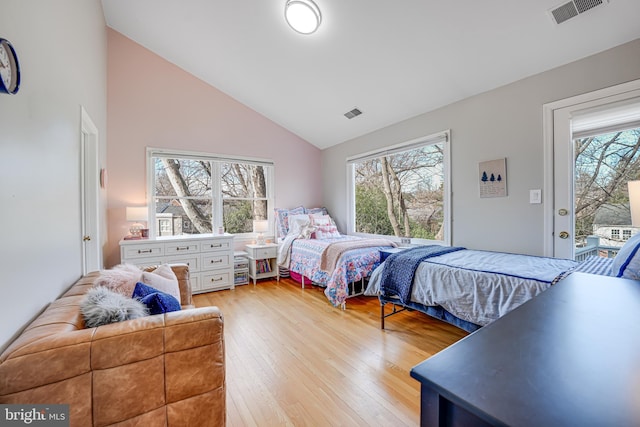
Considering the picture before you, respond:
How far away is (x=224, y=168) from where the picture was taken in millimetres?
4434

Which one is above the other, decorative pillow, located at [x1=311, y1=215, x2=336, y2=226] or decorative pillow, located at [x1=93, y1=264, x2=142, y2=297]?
decorative pillow, located at [x1=311, y1=215, x2=336, y2=226]

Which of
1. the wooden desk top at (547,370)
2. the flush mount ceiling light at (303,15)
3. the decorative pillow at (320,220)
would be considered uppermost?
the flush mount ceiling light at (303,15)

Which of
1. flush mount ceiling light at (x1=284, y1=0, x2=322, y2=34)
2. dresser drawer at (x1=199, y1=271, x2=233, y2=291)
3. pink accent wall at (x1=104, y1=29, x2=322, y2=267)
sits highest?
flush mount ceiling light at (x1=284, y1=0, x2=322, y2=34)

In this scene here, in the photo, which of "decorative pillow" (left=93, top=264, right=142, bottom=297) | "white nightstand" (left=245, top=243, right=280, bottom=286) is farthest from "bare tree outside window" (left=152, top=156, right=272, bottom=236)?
"decorative pillow" (left=93, top=264, right=142, bottom=297)

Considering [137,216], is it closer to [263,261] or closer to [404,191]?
[263,261]

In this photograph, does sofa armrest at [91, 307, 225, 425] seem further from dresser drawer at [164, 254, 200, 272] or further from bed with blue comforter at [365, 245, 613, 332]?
dresser drawer at [164, 254, 200, 272]

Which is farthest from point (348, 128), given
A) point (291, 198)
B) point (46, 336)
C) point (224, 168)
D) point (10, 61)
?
point (46, 336)

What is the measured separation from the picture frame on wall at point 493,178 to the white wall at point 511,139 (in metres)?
0.05

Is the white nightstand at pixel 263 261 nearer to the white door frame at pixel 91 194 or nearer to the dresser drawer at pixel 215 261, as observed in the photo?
the dresser drawer at pixel 215 261

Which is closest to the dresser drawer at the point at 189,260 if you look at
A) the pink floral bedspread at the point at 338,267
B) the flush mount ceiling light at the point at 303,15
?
the pink floral bedspread at the point at 338,267

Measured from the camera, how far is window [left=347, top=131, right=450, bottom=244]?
348cm

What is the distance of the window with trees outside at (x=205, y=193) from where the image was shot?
398 cm

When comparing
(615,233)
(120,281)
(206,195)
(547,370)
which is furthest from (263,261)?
(547,370)

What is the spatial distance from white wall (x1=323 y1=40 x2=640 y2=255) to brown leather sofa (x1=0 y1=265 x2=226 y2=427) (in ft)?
9.23
